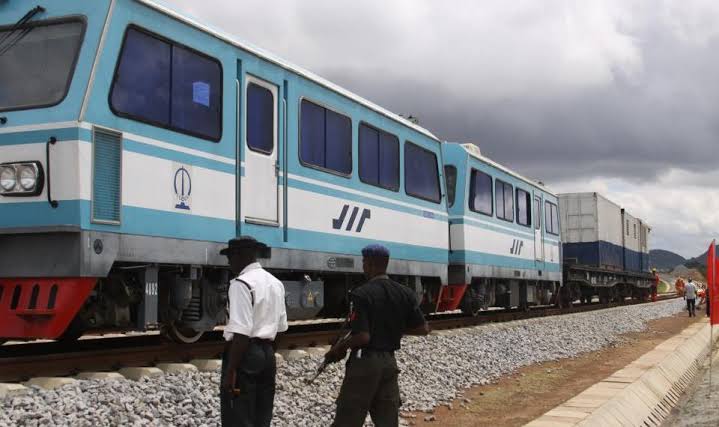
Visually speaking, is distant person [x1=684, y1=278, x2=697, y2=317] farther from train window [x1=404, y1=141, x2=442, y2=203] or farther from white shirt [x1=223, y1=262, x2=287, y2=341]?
white shirt [x1=223, y1=262, x2=287, y2=341]

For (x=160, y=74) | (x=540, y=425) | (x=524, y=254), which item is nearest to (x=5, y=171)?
(x=160, y=74)

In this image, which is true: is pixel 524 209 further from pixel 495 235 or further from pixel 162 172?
pixel 162 172

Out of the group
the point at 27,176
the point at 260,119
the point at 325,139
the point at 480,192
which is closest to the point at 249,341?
the point at 27,176

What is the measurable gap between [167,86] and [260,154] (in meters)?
1.70

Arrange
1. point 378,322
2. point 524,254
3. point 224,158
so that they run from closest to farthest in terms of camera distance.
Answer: point 378,322, point 224,158, point 524,254

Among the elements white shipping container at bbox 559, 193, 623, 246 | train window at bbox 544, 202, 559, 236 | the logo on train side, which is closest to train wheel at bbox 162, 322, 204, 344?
the logo on train side

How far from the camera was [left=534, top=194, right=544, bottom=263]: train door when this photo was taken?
872 inches

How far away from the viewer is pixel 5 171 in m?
7.34

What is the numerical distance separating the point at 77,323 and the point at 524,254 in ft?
48.7

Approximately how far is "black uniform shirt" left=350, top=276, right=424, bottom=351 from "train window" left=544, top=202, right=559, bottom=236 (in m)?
18.8

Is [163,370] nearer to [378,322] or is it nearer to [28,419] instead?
[28,419]

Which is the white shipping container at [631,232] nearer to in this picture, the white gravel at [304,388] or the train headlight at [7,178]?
the white gravel at [304,388]

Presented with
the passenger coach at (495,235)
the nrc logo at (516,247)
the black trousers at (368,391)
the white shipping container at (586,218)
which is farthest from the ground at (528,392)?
the white shipping container at (586,218)

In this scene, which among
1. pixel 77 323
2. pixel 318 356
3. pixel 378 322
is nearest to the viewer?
pixel 378 322
